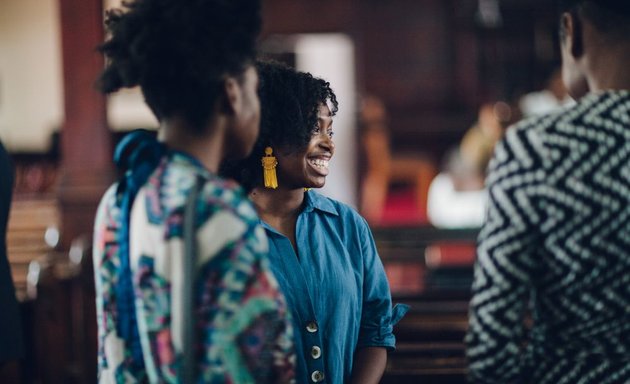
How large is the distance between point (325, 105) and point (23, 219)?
5879 mm

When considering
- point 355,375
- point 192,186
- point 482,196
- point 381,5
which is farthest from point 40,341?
point 381,5

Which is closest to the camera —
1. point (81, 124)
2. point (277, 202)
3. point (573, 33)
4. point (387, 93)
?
point (573, 33)

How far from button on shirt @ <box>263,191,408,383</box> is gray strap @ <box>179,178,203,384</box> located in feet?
1.59

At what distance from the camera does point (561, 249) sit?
1295 mm

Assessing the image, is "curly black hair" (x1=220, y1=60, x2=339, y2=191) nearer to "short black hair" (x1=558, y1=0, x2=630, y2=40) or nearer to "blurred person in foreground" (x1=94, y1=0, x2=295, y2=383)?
"blurred person in foreground" (x1=94, y1=0, x2=295, y2=383)

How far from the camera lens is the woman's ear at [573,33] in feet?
4.62

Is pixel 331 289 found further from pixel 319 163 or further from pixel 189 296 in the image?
pixel 189 296

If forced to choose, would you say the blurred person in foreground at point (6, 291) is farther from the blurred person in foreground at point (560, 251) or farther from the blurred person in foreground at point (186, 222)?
the blurred person in foreground at point (560, 251)

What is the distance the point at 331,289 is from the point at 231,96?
55cm

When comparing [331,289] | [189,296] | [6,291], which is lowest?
[6,291]

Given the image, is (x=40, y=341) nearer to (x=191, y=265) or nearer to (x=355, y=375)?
(x=355, y=375)

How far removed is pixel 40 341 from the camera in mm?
4043

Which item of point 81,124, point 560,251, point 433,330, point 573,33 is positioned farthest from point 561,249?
point 81,124

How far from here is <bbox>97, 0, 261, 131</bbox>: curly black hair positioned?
1272 mm
